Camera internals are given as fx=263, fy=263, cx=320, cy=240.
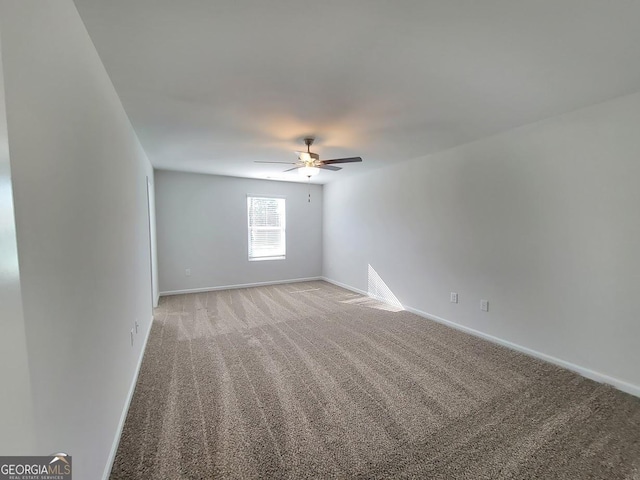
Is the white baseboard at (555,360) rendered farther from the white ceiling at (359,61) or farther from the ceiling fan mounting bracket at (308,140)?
the ceiling fan mounting bracket at (308,140)

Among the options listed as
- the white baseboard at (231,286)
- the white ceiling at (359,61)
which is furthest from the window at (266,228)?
the white ceiling at (359,61)

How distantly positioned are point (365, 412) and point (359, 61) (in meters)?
2.34

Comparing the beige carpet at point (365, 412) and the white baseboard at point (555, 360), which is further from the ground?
the white baseboard at point (555, 360)

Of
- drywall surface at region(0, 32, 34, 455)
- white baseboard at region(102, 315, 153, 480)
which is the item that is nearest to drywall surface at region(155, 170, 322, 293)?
white baseboard at region(102, 315, 153, 480)

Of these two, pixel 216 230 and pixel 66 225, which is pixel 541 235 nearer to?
pixel 66 225

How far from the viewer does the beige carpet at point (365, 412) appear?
1.47 m

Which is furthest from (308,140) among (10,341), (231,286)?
(231,286)

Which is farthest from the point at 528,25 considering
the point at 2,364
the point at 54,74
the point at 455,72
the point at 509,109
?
the point at 2,364

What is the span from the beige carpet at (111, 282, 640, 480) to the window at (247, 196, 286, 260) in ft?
8.85

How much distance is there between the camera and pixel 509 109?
7.55 feet

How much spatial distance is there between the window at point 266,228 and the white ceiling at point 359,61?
2879 mm

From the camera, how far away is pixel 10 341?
2.07 ft

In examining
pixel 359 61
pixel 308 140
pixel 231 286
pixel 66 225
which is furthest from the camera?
pixel 231 286

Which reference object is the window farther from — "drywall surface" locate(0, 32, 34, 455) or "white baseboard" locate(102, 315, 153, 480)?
"drywall surface" locate(0, 32, 34, 455)
